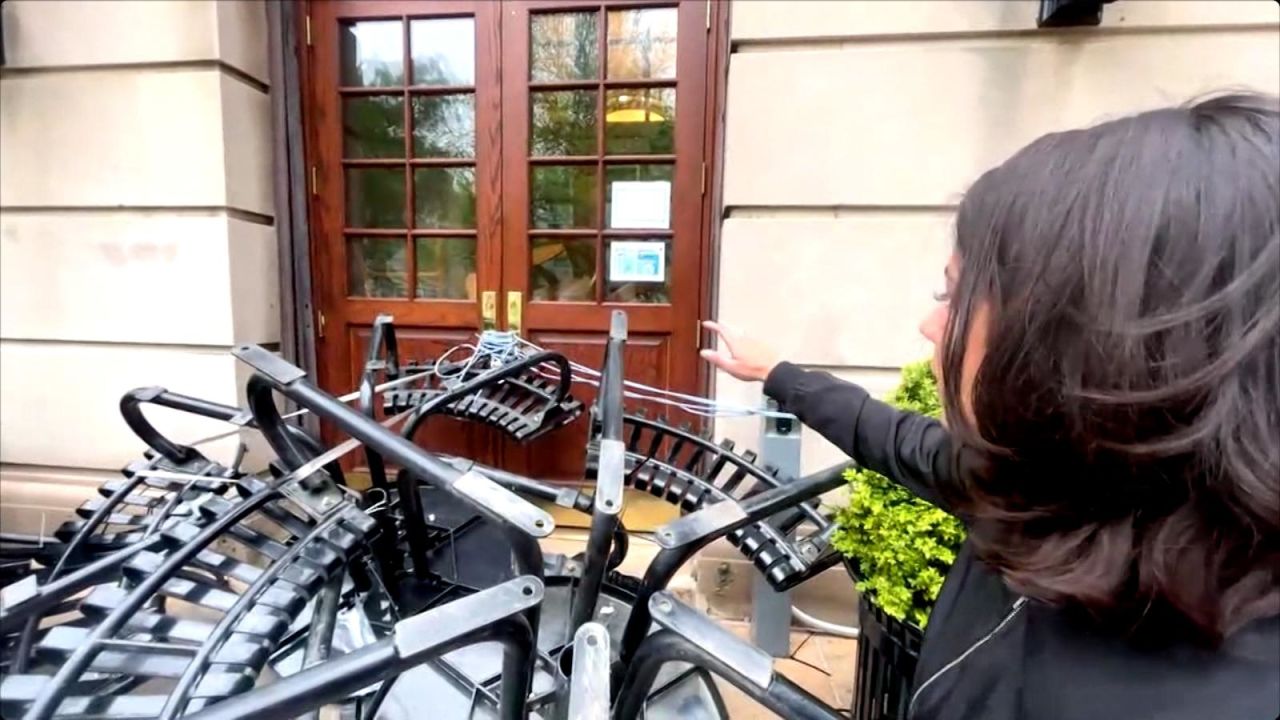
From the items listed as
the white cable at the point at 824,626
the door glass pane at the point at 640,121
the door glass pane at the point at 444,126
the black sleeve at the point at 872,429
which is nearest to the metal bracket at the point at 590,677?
the black sleeve at the point at 872,429

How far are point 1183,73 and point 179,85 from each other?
3.97 m

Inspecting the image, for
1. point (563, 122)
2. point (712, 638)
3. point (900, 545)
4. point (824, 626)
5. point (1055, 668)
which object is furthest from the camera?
point (563, 122)

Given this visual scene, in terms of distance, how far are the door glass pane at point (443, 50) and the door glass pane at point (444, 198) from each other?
0.40 meters

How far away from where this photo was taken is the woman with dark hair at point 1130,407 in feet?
1.85

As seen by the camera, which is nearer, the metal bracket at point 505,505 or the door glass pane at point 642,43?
the metal bracket at point 505,505

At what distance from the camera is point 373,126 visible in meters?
3.02

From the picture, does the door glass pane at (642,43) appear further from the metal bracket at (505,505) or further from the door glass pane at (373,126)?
the metal bracket at (505,505)

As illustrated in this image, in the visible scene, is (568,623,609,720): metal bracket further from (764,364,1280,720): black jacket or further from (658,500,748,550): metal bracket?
(764,364,1280,720): black jacket

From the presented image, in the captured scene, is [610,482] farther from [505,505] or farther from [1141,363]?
[1141,363]

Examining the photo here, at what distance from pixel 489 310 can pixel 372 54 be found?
1.30 metres

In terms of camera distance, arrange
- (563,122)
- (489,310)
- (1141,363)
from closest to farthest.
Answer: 1. (1141,363)
2. (563,122)
3. (489,310)

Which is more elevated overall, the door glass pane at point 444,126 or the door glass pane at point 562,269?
the door glass pane at point 444,126

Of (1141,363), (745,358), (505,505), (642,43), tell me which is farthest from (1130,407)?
(642,43)

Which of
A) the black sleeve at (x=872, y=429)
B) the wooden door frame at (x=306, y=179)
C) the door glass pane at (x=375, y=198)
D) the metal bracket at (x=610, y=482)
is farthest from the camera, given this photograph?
the door glass pane at (x=375, y=198)
